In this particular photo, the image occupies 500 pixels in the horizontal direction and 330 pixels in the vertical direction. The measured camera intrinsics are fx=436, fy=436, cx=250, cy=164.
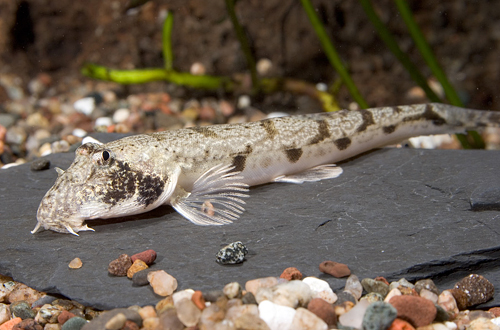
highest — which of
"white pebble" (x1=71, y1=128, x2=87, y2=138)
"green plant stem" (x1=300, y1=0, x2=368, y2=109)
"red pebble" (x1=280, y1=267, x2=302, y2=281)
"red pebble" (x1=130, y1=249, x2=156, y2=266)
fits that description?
"green plant stem" (x1=300, y1=0, x2=368, y2=109)

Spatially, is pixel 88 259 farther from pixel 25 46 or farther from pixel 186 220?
pixel 25 46

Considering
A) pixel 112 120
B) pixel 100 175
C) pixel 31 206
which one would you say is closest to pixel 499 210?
pixel 100 175

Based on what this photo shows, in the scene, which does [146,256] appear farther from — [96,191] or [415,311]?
[415,311]

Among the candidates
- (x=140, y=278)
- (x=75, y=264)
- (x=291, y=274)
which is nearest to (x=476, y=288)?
(x=291, y=274)

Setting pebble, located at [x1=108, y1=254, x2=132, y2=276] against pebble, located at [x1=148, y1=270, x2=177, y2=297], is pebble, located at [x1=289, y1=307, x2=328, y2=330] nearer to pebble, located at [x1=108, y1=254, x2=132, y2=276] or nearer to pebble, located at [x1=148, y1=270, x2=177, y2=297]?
pebble, located at [x1=148, y1=270, x2=177, y2=297]

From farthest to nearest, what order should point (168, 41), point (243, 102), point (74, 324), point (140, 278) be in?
point (243, 102)
point (168, 41)
point (140, 278)
point (74, 324)

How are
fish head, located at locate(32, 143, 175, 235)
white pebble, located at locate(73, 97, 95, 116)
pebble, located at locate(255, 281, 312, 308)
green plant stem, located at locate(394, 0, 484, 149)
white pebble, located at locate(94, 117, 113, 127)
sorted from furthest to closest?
1. white pebble, located at locate(73, 97, 95, 116)
2. white pebble, located at locate(94, 117, 113, 127)
3. green plant stem, located at locate(394, 0, 484, 149)
4. fish head, located at locate(32, 143, 175, 235)
5. pebble, located at locate(255, 281, 312, 308)

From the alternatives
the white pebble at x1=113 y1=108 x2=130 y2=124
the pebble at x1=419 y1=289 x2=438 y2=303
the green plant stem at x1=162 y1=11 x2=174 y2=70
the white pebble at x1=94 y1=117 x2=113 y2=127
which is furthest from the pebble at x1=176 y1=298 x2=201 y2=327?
the green plant stem at x1=162 y1=11 x2=174 y2=70

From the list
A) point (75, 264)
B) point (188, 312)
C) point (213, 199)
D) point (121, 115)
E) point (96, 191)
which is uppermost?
point (121, 115)

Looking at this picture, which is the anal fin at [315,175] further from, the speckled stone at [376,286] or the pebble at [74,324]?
the pebble at [74,324]
